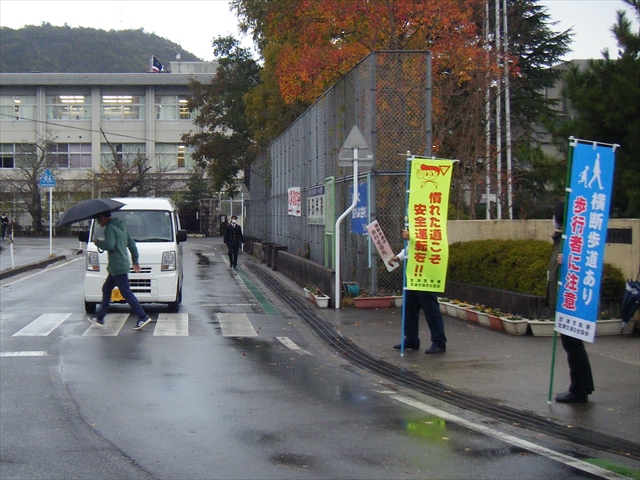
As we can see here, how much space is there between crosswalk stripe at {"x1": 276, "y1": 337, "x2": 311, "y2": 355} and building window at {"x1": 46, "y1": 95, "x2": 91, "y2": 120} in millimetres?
64040

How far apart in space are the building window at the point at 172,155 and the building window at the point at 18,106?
453 inches

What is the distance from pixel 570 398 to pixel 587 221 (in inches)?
71.8

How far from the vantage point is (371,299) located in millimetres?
15609

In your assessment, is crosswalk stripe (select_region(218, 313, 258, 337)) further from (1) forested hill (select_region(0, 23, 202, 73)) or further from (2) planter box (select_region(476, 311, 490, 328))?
(1) forested hill (select_region(0, 23, 202, 73))

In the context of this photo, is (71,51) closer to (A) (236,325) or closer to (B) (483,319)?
(A) (236,325)

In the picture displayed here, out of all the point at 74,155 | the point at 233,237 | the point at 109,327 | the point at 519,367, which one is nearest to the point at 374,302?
the point at 109,327

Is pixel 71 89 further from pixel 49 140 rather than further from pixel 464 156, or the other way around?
pixel 464 156

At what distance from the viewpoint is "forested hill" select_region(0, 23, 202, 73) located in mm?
95500

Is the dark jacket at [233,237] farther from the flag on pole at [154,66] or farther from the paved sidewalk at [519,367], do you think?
the flag on pole at [154,66]

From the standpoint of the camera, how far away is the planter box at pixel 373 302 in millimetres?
15617

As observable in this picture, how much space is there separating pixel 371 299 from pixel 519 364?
5.68 metres

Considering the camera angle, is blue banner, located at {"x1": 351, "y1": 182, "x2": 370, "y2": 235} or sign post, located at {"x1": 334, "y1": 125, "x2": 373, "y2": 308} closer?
sign post, located at {"x1": 334, "y1": 125, "x2": 373, "y2": 308}

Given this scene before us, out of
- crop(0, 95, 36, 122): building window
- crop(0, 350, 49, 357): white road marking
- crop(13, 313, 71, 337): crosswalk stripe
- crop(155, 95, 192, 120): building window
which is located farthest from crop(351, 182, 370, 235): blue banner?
crop(0, 95, 36, 122): building window

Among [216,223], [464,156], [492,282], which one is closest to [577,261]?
[492,282]
